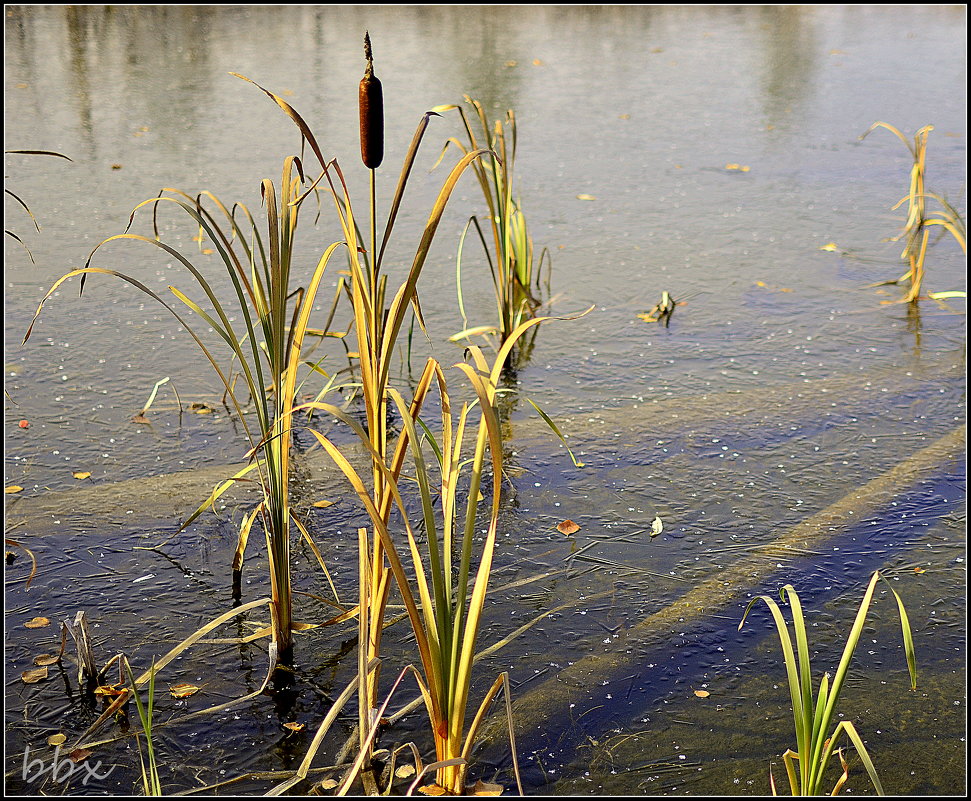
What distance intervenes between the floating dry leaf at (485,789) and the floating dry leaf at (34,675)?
3.35 ft

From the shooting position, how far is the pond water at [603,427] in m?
2.17

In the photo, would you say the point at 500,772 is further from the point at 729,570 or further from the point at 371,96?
the point at 371,96

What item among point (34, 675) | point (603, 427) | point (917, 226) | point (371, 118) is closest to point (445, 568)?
point (371, 118)

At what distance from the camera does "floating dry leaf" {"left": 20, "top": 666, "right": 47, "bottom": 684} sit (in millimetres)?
2225

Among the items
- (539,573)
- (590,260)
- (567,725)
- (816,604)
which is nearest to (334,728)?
(567,725)

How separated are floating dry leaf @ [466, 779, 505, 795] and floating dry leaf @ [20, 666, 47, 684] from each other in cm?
102

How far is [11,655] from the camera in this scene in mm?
2307

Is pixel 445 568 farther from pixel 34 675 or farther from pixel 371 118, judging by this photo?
pixel 34 675

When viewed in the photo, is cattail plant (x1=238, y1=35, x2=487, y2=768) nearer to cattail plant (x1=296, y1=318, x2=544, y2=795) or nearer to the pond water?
cattail plant (x1=296, y1=318, x2=544, y2=795)

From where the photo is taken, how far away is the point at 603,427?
11.2ft

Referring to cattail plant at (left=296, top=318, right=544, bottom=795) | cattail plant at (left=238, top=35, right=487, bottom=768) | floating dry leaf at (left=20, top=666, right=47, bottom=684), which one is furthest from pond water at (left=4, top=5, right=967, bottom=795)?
cattail plant at (left=238, top=35, right=487, bottom=768)

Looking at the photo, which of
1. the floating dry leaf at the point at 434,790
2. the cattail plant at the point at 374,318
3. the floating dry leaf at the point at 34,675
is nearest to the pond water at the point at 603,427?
the floating dry leaf at the point at 34,675

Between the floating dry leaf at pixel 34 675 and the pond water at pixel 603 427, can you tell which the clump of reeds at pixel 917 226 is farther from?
the floating dry leaf at pixel 34 675

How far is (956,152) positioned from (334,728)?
19.5ft
